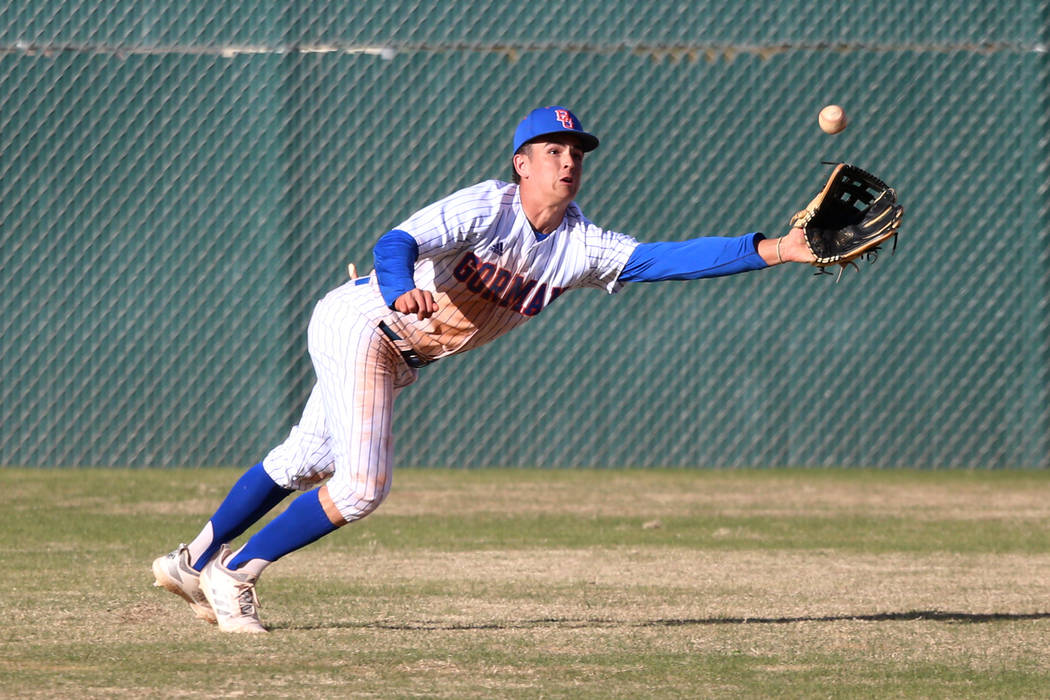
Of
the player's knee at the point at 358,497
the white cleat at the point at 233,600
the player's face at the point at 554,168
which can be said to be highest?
the player's face at the point at 554,168

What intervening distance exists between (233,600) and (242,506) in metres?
0.39

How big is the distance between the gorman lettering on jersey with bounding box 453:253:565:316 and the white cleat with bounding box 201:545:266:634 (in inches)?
45.6

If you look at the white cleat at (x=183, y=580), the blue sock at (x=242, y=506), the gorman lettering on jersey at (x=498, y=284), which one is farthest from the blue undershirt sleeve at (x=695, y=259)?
the white cleat at (x=183, y=580)

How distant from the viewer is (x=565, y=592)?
594cm

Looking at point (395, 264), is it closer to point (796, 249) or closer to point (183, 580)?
point (796, 249)

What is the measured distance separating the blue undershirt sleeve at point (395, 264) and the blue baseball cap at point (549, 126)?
576 mm

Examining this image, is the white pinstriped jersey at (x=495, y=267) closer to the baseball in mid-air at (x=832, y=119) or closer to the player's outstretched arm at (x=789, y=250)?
the player's outstretched arm at (x=789, y=250)

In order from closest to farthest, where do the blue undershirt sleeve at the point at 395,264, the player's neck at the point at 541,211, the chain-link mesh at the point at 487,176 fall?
1. the blue undershirt sleeve at the point at 395,264
2. the player's neck at the point at 541,211
3. the chain-link mesh at the point at 487,176

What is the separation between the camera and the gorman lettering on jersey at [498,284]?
5035mm

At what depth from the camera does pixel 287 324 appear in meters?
9.88

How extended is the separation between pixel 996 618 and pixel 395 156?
5440 mm

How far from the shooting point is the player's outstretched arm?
4.84 metres

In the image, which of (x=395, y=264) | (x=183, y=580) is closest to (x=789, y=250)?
(x=395, y=264)

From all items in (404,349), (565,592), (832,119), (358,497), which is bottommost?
(565,592)
